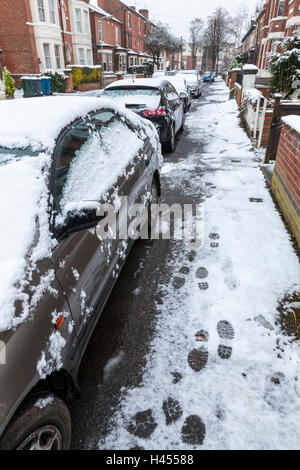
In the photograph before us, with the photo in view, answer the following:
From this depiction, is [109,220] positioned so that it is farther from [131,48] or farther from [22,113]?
[131,48]

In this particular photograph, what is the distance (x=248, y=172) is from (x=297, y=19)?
18931 millimetres

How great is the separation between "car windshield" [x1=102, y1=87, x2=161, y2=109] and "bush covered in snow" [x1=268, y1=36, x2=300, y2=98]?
4.68 metres

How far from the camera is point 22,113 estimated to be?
2086 mm

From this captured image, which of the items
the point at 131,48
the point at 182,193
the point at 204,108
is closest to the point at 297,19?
the point at 204,108

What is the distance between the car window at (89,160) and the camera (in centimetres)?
189

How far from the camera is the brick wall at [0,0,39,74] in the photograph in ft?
67.4

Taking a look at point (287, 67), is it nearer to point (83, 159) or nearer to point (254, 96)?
point (254, 96)

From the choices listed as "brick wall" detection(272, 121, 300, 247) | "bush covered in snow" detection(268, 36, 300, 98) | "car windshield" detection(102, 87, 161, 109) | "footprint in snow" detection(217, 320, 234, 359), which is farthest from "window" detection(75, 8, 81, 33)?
"footprint in snow" detection(217, 320, 234, 359)

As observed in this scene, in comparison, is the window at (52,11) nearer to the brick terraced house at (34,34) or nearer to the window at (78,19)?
the brick terraced house at (34,34)

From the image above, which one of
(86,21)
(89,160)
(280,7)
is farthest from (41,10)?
(89,160)

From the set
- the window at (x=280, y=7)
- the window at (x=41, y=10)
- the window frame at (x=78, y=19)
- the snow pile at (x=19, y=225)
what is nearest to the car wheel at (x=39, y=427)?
the snow pile at (x=19, y=225)

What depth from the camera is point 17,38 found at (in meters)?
21.0

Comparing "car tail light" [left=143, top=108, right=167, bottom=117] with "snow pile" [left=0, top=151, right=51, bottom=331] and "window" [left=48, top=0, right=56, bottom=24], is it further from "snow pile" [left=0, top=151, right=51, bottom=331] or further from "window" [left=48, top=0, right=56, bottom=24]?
"window" [left=48, top=0, right=56, bottom=24]

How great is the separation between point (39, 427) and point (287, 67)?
10631mm
